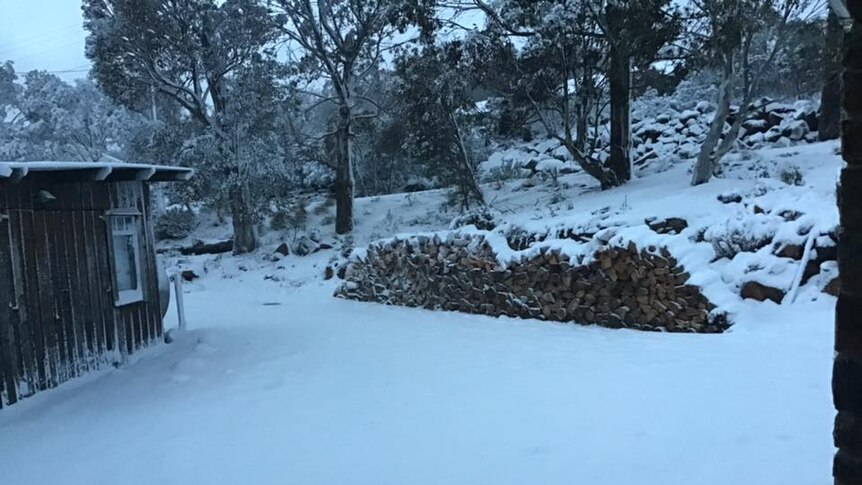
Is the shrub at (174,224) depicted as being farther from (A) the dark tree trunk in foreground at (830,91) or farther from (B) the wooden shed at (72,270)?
(A) the dark tree trunk in foreground at (830,91)

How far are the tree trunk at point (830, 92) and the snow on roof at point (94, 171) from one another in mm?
10277

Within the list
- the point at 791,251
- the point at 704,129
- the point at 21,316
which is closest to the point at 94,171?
the point at 21,316

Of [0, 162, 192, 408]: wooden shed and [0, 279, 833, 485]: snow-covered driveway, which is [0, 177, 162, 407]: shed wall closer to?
[0, 162, 192, 408]: wooden shed

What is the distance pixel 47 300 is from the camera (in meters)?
5.69

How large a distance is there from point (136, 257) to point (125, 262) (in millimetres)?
152

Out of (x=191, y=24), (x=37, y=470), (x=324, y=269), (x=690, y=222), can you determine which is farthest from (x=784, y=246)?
(x=191, y=24)

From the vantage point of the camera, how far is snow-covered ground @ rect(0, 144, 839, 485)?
11.6ft

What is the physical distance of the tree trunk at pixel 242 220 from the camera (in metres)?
16.8

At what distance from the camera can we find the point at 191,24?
1655cm

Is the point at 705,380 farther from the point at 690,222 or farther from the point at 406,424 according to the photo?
the point at 690,222

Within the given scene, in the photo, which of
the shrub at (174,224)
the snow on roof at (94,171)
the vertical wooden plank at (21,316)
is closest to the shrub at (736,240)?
the snow on roof at (94,171)

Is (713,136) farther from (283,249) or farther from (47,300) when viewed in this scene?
(283,249)

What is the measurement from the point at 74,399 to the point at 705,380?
5.40 meters

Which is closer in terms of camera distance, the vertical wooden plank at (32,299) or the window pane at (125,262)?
the vertical wooden plank at (32,299)
